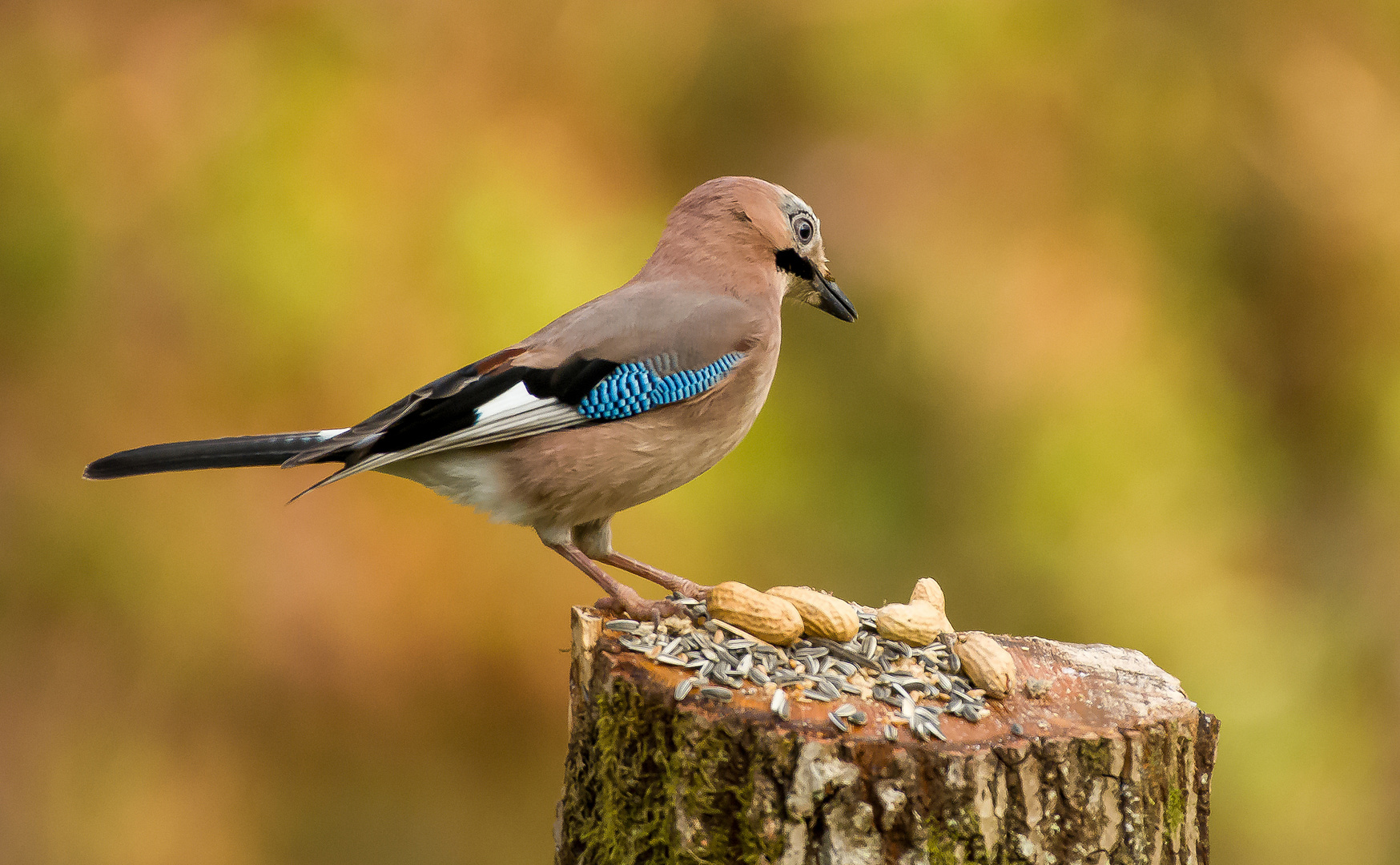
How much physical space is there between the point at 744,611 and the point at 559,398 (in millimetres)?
637

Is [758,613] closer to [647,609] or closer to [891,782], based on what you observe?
[647,609]

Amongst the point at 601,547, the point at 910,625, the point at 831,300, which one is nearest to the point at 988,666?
the point at 910,625

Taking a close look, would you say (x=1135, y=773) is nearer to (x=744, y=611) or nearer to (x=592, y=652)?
(x=744, y=611)

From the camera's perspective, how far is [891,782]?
84.6 inches

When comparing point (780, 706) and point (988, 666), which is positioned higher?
point (988, 666)

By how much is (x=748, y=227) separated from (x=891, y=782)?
1.52 meters

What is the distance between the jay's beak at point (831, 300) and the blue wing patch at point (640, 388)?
0.58m

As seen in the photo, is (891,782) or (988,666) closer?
(891,782)

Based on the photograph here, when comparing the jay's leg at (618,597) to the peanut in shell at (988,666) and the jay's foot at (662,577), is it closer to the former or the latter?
the jay's foot at (662,577)

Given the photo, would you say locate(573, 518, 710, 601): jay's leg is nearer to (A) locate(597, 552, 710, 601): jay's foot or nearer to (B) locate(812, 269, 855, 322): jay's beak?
(A) locate(597, 552, 710, 601): jay's foot

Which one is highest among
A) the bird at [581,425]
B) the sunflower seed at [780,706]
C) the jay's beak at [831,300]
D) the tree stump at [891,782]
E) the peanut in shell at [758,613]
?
the jay's beak at [831,300]

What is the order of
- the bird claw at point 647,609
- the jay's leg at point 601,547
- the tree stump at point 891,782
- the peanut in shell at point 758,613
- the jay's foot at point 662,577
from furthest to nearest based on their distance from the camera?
the jay's leg at point 601,547 < the jay's foot at point 662,577 < the bird claw at point 647,609 < the peanut in shell at point 758,613 < the tree stump at point 891,782

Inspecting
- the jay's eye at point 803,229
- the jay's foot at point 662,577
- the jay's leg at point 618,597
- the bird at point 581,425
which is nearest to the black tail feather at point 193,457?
the bird at point 581,425

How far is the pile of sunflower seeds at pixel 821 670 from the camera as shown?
2293mm
